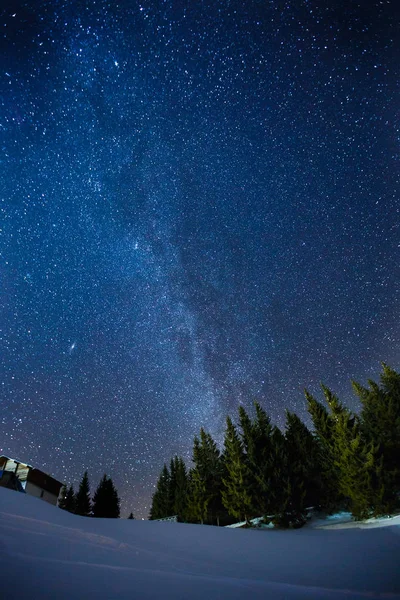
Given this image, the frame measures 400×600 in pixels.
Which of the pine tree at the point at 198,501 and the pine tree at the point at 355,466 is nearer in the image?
the pine tree at the point at 355,466

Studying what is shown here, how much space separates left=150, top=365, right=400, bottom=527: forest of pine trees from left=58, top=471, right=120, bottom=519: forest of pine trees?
1900cm

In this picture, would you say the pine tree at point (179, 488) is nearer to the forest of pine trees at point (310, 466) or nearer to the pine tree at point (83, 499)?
the forest of pine trees at point (310, 466)

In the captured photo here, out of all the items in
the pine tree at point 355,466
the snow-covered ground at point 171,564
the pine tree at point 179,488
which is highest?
the pine tree at point 179,488

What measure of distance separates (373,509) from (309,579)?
19280mm

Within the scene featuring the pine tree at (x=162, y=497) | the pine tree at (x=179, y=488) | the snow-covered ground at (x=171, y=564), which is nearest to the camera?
the snow-covered ground at (x=171, y=564)

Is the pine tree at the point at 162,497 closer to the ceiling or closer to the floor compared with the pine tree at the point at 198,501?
closer to the ceiling

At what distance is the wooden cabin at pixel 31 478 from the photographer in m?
31.8

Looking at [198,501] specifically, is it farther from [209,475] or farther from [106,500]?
[106,500]

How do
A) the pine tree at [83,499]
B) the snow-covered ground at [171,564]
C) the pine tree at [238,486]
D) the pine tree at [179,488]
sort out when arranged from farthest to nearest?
the pine tree at [83,499], the pine tree at [179,488], the pine tree at [238,486], the snow-covered ground at [171,564]

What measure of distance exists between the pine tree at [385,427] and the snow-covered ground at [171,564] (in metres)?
11.4

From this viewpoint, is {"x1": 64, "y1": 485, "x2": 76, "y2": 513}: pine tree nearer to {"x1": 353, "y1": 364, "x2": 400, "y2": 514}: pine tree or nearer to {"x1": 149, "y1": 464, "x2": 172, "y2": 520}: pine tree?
{"x1": 149, "y1": 464, "x2": 172, "y2": 520}: pine tree

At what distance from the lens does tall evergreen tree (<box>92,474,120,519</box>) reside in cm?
4694

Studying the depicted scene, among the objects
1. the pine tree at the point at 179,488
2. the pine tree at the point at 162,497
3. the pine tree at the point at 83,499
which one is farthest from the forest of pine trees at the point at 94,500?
the pine tree at the point at 179,488

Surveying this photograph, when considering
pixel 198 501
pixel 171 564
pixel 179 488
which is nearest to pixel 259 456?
pixel 198 501
